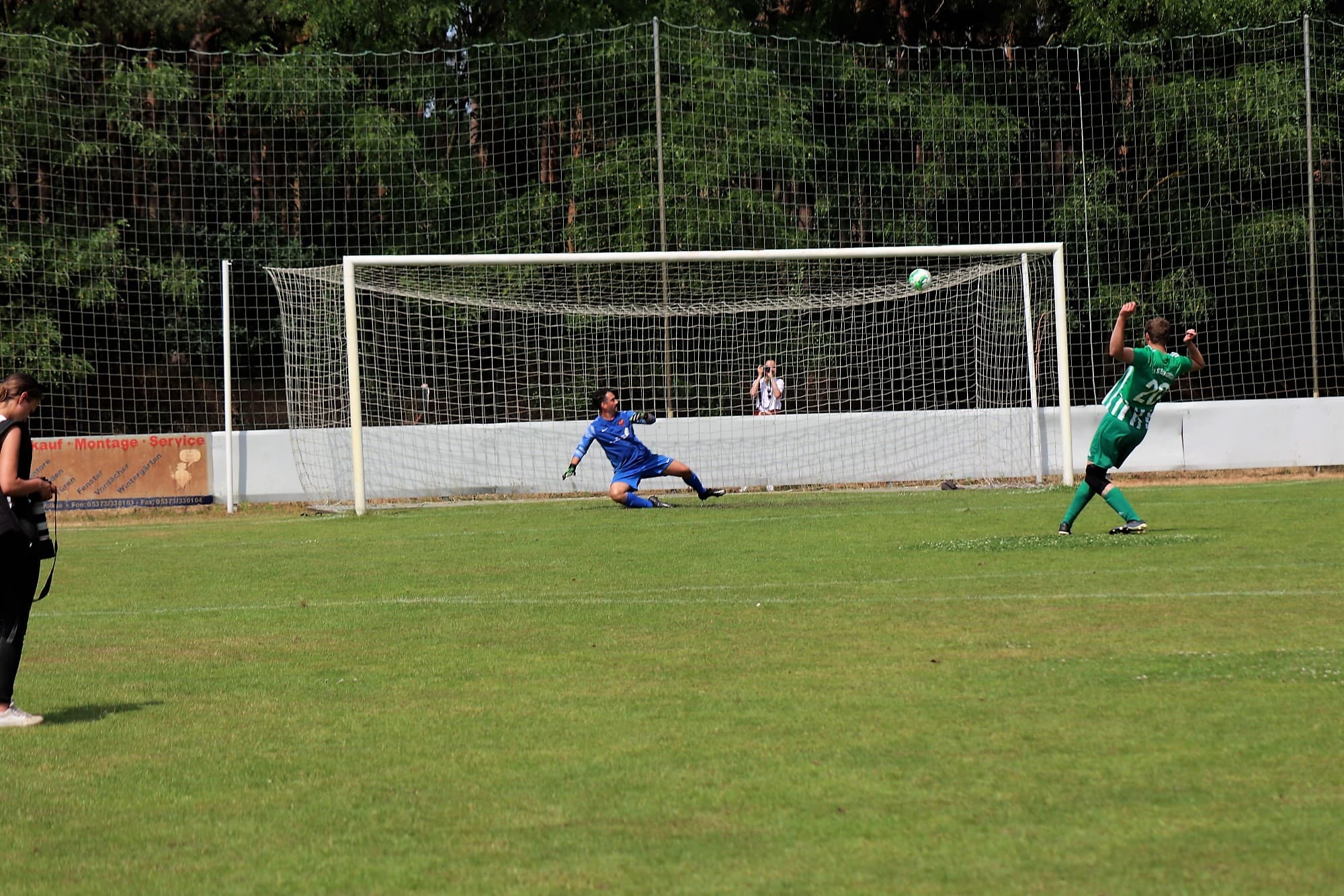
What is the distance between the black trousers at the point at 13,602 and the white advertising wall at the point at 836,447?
17494 millimetres

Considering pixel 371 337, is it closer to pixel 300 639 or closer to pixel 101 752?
pixel 300 639

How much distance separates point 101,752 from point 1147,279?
27.7 metres

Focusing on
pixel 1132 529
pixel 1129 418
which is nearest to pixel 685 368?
pixel 1129 418

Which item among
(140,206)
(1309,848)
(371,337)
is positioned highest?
(140,206)

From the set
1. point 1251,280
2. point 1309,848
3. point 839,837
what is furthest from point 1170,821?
point 1251,280

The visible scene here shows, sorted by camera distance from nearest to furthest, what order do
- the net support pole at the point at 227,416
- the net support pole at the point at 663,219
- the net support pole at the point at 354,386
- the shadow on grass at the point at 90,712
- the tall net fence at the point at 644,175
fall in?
the shadow on grass at the point at 90,712 → the net support pole at the point at 354,386 → the net support pole at the point at 227,416 → the net support pole at the point at 663,219 → the tall net fence at the point at 644,175

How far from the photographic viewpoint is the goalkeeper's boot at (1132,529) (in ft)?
45.5

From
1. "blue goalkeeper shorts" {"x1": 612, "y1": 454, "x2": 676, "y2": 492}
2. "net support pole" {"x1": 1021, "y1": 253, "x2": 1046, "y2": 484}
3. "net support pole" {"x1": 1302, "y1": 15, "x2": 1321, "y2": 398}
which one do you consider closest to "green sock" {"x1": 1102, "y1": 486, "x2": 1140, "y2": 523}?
"blue goalkeeper shorts" {"x1": 612, "y1": 454, "x2": 676, "y2": 492}

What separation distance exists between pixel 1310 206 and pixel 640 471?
14189 millimetres

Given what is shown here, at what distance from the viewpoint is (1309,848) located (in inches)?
172

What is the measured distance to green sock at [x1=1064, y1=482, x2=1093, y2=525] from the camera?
13.8 m

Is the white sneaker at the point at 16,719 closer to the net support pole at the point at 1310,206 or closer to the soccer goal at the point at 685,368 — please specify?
the soccer goal at the point at 685,368

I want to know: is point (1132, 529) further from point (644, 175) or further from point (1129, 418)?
point (644, 175)

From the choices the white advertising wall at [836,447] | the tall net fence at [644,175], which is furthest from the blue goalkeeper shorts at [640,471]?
the tall net fence at [644,175]
